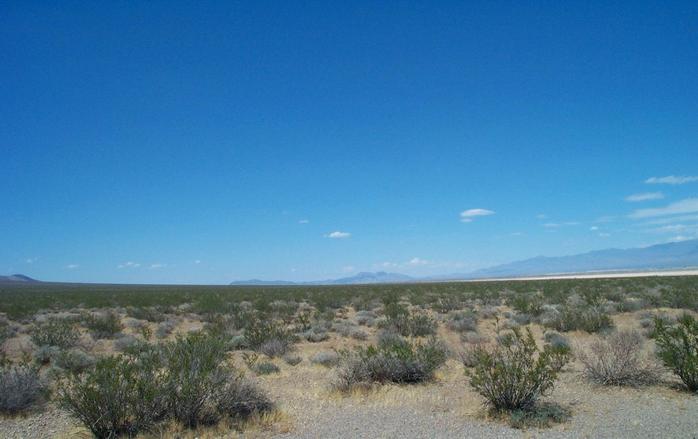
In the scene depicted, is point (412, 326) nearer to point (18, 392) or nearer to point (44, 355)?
point (18, 392)

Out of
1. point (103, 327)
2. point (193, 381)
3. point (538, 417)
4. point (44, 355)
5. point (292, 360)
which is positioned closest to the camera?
point (538, 417)

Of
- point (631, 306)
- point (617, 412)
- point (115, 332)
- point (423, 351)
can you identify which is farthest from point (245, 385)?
point (631, 306)

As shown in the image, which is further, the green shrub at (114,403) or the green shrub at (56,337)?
the green shrub at (56,337)

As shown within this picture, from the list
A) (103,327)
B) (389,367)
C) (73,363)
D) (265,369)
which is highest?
(103,327)

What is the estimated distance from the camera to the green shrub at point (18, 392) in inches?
308

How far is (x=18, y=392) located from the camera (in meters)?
7.97

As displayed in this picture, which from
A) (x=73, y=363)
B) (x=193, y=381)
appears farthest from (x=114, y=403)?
(x=73, y=363)

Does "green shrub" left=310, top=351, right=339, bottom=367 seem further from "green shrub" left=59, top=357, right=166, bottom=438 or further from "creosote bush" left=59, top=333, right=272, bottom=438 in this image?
"green shrub" left=59, top=357, right=166, bottom=438

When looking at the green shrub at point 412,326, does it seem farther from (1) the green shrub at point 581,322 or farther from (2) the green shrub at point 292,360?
(2) the green shrub at point 292,360

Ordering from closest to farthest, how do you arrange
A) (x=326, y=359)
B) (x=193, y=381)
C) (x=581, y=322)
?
1. (x=193, y=381)
2. (x=326, y=359)
3. (x=581, y=322)

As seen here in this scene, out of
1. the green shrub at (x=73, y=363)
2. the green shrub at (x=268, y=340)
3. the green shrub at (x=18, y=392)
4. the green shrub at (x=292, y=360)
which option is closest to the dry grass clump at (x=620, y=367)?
the green shrub at (x=292, y=360)

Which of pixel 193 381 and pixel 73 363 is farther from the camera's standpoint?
pixel 73 363

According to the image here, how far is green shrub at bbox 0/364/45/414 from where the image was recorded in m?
7.82

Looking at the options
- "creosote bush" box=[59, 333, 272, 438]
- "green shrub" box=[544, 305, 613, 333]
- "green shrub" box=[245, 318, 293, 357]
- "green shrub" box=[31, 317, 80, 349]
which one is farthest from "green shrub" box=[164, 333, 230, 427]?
"green shrub" box=[544, 305, 613, 333]
